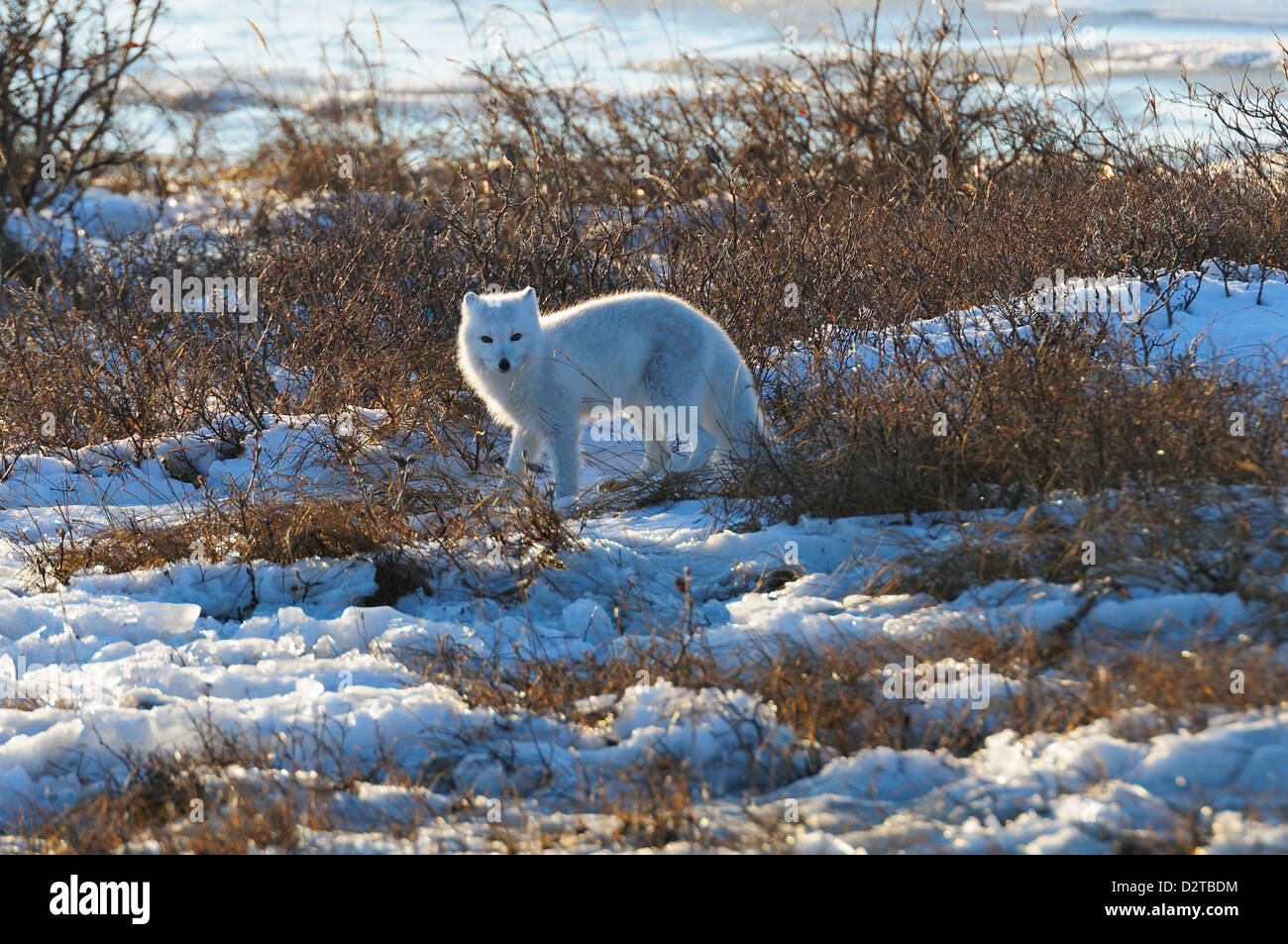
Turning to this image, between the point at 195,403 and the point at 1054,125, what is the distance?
713cm

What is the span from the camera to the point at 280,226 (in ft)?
30.8

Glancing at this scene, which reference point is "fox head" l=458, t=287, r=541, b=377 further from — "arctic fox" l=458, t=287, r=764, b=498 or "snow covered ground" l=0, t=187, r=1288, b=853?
"snow covered ground" l=0, t=187, r=1288, b=853

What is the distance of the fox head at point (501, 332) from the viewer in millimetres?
4930

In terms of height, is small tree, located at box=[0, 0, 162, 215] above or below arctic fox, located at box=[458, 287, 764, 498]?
above

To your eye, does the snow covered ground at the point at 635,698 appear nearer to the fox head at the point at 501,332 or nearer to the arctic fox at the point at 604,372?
the arctic fox at the point at 604,372

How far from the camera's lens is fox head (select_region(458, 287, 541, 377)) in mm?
4930

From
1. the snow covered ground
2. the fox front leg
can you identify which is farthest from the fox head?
the snow covered ground

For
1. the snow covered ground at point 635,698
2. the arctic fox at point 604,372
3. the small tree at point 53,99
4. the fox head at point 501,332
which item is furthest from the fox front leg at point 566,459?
the small tree at point 53,99

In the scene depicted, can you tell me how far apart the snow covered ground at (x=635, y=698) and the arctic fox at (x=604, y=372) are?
0.67m

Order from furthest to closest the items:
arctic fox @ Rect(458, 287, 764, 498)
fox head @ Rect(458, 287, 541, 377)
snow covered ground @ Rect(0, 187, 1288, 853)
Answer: arctic fox @ Rect(458, 287, 764, 498), fox head @ Rect(458, 287, 541, 377), snow covered ground @ Rect(0, 187, 1288, 853)

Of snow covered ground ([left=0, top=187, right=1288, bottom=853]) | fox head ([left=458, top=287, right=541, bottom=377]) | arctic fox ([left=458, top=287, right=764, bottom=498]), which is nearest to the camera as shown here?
snow covered ground ([left=0, top=187, right=1288, bottom=853])

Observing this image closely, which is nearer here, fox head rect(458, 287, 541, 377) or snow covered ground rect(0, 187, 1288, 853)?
snow covered ground rect(0, 187, 1288, 853)

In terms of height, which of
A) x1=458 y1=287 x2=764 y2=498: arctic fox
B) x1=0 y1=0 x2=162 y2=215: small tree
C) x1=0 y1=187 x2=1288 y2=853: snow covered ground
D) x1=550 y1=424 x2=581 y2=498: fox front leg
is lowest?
x1=0 y1=187 x2=1288 y2=853: snow covered ground

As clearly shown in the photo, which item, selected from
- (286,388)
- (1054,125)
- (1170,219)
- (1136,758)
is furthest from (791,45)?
(1136,758)
